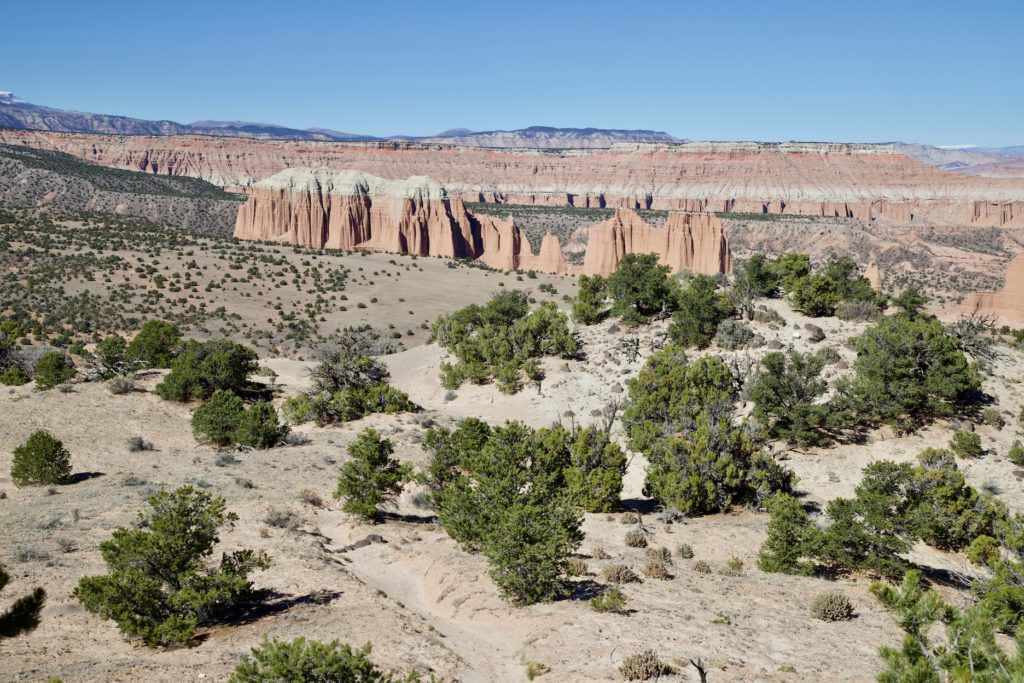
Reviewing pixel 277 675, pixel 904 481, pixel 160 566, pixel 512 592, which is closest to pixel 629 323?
pixel 904 481

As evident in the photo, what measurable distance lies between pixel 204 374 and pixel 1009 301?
52562 mm

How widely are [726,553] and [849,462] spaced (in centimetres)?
959

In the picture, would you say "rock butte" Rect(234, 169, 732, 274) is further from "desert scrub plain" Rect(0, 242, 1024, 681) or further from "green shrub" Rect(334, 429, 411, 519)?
"green shrub" Rect(334, 429, 411, 519)

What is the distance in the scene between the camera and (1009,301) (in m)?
49.4

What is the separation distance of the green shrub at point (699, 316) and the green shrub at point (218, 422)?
20.5 m

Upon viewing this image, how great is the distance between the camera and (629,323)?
3862cm

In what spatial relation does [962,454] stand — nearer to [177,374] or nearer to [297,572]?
[297,572]

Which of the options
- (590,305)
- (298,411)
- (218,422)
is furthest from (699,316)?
(218,422)

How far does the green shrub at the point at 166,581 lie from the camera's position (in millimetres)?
11047

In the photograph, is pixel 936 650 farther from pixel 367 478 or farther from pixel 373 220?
pixel 373 220

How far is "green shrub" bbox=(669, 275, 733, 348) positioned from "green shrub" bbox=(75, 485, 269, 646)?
25495 millimetres

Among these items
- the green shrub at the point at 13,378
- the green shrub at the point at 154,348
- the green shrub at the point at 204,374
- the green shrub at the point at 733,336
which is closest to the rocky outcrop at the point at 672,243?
the green shrub at the point at 733,336

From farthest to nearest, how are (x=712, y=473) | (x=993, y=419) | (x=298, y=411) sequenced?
(x=298, y=411) < (x=993, y=419) < (x=712, y=473)

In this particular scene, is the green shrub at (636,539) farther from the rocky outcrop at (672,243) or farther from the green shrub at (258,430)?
the rocky outcrop at (672,243)
